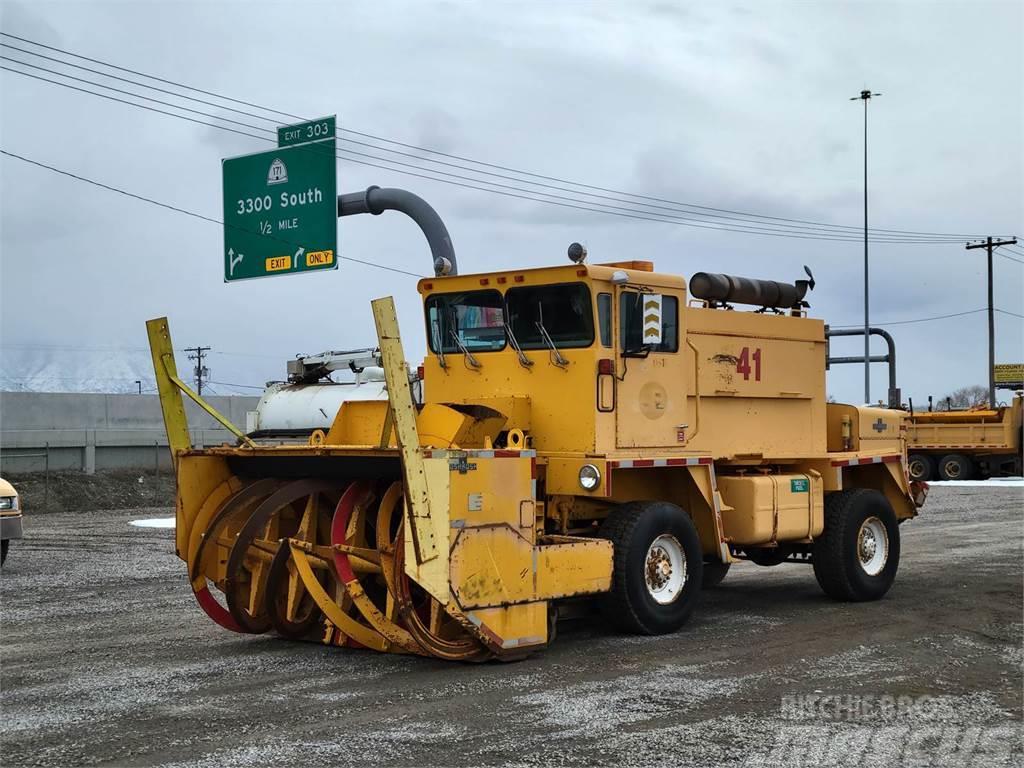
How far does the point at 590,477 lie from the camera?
33.2ft

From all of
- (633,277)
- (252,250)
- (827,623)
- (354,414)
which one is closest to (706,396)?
(633,277)

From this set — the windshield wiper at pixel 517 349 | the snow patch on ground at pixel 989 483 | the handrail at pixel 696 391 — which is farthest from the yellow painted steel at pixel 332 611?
the snow patch on ground at pixel 989 483

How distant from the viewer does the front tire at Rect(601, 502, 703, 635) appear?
10141 mm

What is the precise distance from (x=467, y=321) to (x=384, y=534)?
113 inches

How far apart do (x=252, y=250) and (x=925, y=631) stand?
15.3 metres

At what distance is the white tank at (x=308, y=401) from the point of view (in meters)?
23.8

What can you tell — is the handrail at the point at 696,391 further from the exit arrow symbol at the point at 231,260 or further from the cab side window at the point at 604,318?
the exit arrow symbol at the point at 231,260

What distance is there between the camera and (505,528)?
29.3 ft

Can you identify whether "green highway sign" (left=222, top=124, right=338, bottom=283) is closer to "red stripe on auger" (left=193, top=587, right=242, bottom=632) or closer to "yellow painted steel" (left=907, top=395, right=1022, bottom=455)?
"red stripe on auger" (left=193, top=587, right=242, bottom=632)

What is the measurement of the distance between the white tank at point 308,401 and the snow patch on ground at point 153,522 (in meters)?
2.42

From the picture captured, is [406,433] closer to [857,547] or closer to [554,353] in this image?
[554,353]

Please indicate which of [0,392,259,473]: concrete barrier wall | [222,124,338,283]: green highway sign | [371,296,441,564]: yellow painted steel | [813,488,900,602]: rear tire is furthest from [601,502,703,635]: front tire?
[0,392,259,473]: concrete barrier wall

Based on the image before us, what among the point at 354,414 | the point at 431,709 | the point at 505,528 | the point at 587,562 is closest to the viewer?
the point at 431,709

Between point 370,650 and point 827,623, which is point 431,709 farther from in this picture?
point 827,623
